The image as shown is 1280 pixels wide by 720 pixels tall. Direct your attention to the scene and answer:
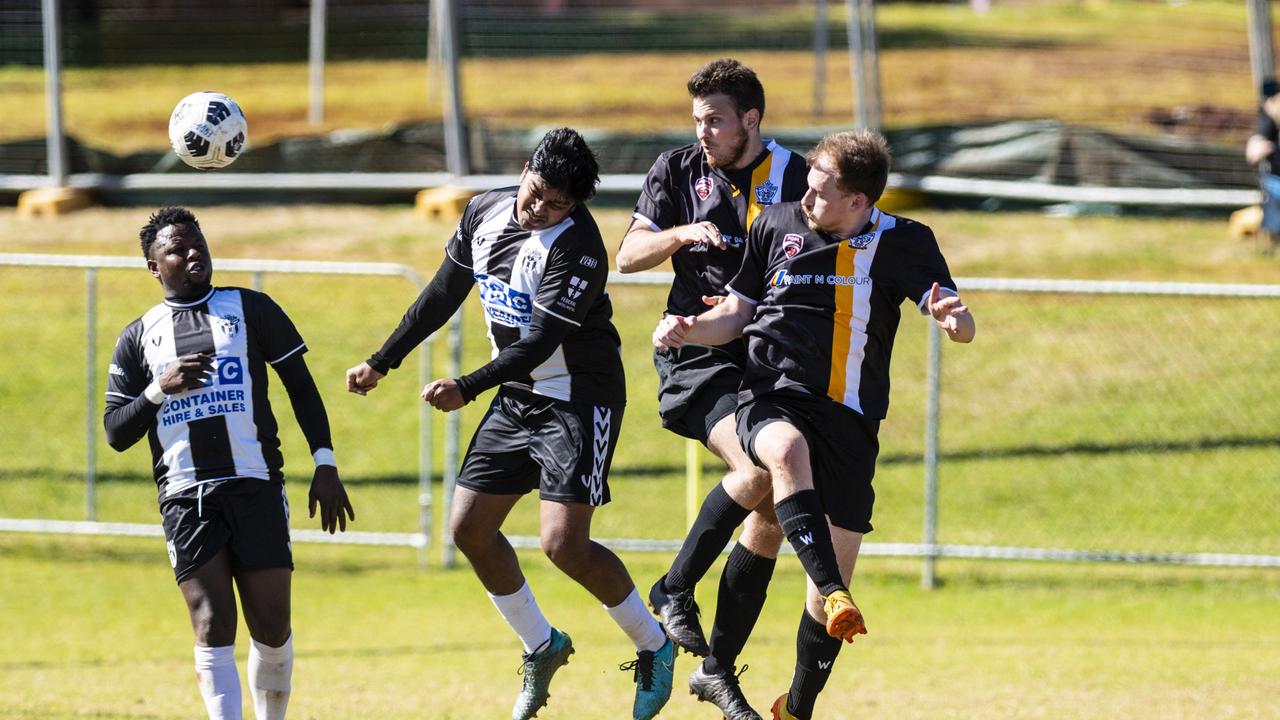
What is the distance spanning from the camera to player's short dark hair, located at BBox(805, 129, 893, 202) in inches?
227


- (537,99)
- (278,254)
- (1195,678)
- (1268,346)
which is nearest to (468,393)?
(1195,678)

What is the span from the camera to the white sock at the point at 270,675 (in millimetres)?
6027

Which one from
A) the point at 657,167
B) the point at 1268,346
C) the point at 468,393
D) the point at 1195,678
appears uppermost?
the point at 657,167

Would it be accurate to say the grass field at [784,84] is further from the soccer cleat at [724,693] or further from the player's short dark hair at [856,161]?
the soccer cleat at [724,693]

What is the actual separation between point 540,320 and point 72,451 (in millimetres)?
7268

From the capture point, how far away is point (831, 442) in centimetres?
597

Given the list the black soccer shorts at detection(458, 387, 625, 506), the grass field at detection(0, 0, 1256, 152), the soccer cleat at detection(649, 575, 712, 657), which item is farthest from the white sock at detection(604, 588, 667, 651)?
the grass field at detection(0, 0, 1256, 152)

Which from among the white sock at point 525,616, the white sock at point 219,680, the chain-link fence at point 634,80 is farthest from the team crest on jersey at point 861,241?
the chain-link fence at point 634,80

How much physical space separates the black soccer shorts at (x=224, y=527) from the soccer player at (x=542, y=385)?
0.70 m

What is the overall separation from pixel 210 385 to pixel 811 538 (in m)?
2.33

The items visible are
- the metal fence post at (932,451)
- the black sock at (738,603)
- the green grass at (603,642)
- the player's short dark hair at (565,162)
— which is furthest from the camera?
the metal fence post at (932,451)

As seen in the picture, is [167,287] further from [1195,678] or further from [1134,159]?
[1134,159]

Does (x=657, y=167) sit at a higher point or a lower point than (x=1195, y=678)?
higher

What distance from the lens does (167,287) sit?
19.4ft
